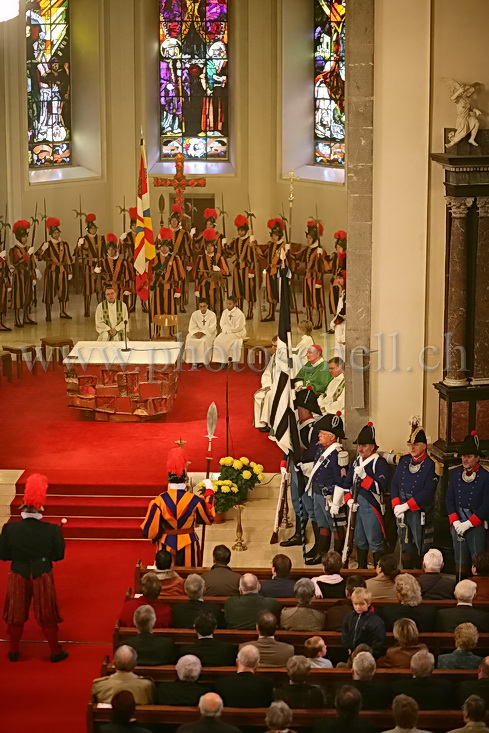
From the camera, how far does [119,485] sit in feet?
47.1

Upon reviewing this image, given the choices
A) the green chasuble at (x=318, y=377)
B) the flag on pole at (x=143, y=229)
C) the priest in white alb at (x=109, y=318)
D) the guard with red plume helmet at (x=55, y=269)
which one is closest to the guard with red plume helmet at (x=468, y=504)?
the green chasuble at (x=318, y=377)

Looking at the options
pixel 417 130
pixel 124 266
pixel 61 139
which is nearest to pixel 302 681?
pixel 417 130

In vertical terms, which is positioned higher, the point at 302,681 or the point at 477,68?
the point at 477,68

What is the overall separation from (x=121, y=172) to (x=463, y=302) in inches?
541

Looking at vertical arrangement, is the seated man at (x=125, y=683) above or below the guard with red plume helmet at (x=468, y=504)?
below

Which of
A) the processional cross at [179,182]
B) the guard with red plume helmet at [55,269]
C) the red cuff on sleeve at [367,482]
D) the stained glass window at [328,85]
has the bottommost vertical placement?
the red cuff on sleeve at [367,482]

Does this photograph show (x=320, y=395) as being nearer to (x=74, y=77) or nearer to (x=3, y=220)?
(x=3, y=220)

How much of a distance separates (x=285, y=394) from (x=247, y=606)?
351cm

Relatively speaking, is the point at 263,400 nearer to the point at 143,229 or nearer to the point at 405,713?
the point at 143,229

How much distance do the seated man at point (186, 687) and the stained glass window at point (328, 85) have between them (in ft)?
54.9

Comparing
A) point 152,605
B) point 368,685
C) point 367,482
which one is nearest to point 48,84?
point 367,482

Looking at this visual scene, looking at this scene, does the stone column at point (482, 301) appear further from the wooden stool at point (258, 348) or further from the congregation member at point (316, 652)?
the wooden stool at point (258, 348)

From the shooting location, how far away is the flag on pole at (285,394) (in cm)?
1286

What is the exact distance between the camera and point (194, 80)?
85.6 feet
